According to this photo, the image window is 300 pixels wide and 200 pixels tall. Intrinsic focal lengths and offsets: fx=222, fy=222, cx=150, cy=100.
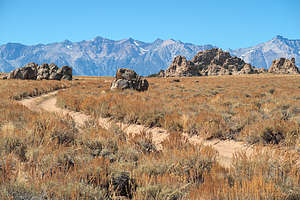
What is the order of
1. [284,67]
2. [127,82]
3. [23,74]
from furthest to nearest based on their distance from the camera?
[284,67] → [23,74] → [127,82]

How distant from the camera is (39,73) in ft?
160

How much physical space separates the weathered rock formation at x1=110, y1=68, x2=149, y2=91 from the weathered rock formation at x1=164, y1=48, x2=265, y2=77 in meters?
102

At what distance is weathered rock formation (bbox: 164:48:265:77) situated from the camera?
410 feet

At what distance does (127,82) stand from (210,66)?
421 feet

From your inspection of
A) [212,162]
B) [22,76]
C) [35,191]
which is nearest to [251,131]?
[212,162]

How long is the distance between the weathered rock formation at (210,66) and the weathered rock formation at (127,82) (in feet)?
335

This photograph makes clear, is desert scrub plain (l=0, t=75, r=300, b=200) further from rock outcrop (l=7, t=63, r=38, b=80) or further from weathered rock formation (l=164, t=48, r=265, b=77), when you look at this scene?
weathered rock formation (l=164, t=48, r=265, b=77)

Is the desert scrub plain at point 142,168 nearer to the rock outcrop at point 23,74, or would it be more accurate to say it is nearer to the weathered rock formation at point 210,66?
the rock outcrop at point 23,74

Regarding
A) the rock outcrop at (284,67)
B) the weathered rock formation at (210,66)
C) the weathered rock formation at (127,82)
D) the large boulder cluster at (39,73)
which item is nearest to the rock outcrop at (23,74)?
the large boulder cluster at (39,73)

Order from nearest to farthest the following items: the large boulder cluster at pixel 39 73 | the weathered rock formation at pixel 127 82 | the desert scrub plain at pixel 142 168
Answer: the desert scrub plain at pixel 142 168 < the weathered rock formation at pixel 127 82 < the large boulder cluster at pixel 39 73

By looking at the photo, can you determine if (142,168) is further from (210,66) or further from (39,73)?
(210,66)

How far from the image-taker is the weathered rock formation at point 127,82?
71.5ft

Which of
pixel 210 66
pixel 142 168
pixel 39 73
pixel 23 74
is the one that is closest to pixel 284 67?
pixel 210 66

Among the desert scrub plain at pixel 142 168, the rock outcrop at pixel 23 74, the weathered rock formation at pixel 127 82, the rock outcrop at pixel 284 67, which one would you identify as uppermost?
the rock outcrop at pixel 284 67
